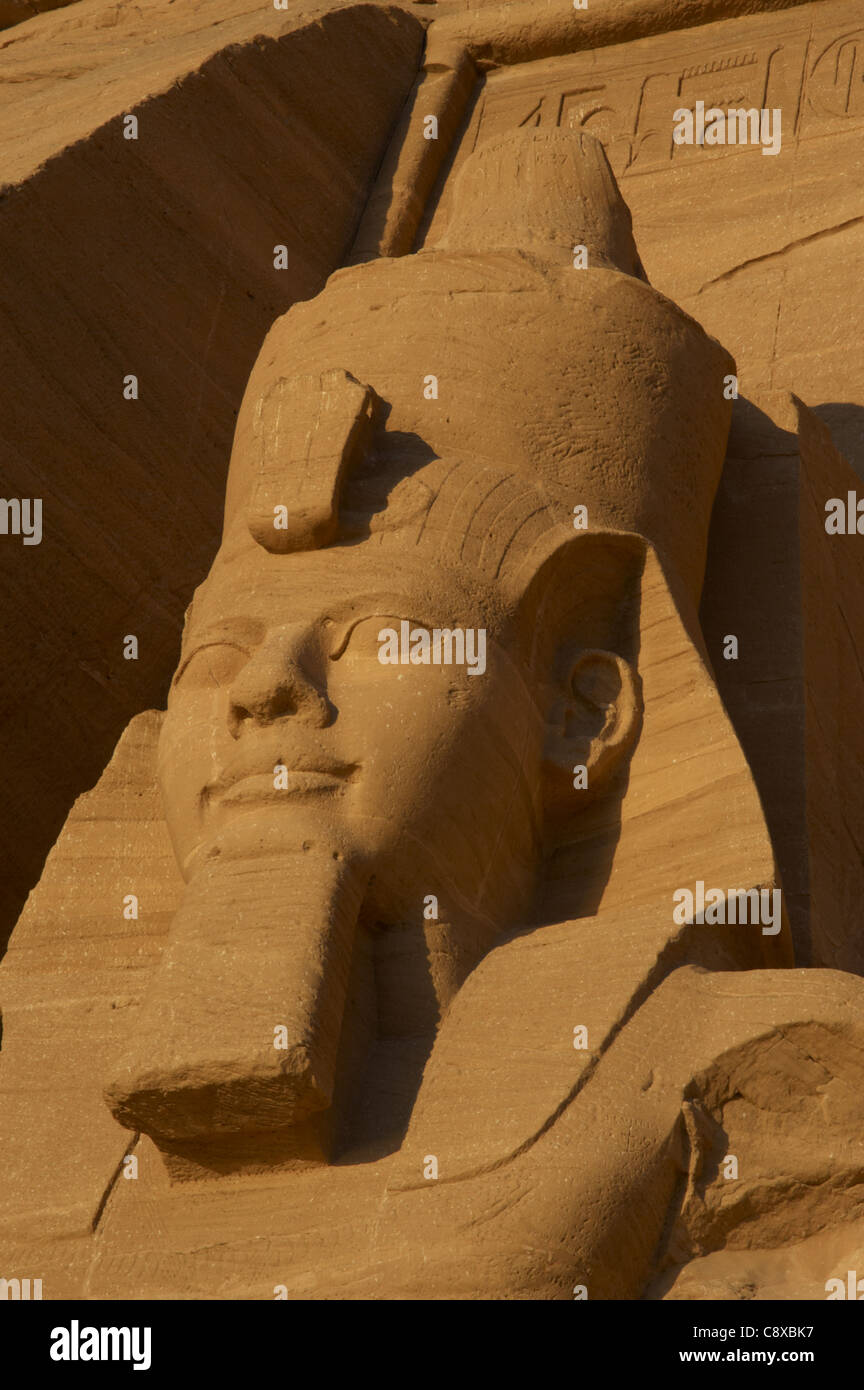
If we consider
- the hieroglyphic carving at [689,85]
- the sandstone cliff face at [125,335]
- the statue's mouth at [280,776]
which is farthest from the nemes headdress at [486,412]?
the hieroglyphic carving at [689,85]

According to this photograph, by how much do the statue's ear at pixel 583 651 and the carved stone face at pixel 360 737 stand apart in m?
0.06

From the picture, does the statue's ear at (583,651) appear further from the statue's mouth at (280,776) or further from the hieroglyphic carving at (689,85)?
the hieroglyphic carving at (689,85)

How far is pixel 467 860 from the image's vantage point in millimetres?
3938

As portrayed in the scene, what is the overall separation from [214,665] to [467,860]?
68 cm

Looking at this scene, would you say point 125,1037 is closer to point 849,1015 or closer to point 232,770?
point 232,770

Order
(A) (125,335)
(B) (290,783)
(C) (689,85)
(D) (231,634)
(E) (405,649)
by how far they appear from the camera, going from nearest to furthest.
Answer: (B) (290,783) → (E) (405,649) → (D) (231,634) → (A) (125,335) → (C) (689,85)

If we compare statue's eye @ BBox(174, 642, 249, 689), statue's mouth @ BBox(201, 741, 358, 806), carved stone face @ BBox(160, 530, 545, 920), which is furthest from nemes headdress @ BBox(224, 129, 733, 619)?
statue's mouth @ BBox(201, 741, 358, 806)

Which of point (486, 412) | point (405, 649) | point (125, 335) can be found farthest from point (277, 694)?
point (125, 335)

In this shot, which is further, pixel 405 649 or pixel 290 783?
pixel 405 649

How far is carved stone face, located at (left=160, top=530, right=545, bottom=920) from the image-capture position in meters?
3.82

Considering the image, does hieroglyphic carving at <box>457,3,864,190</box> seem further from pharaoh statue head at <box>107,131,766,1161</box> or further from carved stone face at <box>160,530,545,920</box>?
carved stone face at <box>160,530,545,920</box>

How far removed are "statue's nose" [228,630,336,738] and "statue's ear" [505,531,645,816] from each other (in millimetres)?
481

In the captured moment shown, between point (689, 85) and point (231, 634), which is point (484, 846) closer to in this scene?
point (231, 634)

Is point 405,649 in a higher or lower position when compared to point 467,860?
higher
